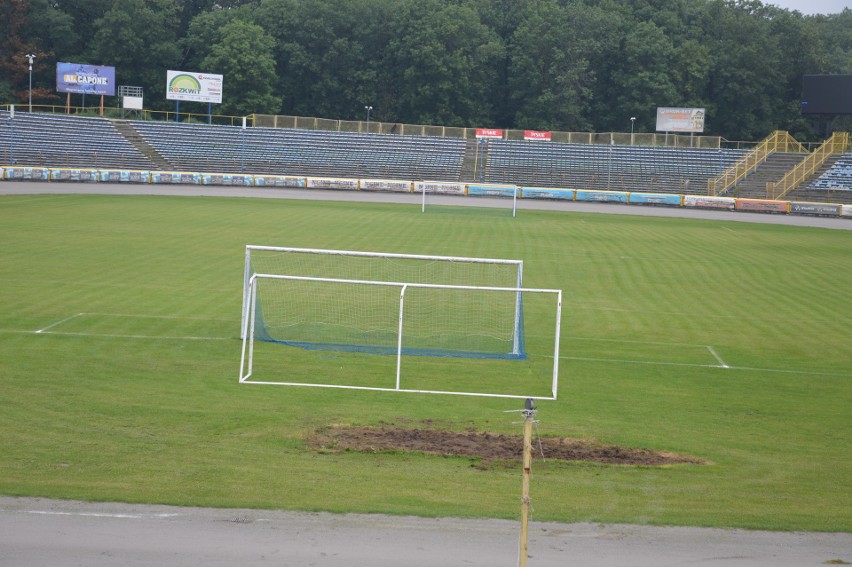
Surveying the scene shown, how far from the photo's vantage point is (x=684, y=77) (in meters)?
101

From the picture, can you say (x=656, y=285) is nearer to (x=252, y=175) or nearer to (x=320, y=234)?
(x=320, y=234)

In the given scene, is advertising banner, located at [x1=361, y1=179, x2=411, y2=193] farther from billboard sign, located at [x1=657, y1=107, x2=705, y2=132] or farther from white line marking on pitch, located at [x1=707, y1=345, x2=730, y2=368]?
white line marking on pitch, located at [x1=707, y1=345, x2=730, y2=368]

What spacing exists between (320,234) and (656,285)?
601 inches

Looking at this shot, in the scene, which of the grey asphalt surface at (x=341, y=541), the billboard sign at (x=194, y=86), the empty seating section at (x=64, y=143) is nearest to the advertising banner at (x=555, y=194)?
the empty seating section at (x=64, y=143)

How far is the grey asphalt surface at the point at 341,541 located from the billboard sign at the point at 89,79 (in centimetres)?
→ 7695

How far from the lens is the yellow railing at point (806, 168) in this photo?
69188 mm

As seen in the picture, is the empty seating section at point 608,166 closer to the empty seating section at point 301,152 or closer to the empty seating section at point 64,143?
the empty seating section at point 301,152

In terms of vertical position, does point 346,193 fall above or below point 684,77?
below

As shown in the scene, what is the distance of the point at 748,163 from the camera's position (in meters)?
74.2

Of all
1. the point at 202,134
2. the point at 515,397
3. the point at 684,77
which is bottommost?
the point at 515,397

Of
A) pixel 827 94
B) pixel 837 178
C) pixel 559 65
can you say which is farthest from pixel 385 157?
pixel 837 178

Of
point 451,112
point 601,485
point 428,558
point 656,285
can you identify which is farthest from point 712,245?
point 451,112

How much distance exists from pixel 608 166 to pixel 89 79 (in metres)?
46.0

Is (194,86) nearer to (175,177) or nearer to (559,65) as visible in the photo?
A: (175,177)
